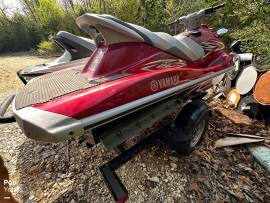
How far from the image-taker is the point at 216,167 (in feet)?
7.07

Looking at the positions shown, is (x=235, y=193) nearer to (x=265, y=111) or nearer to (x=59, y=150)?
(x=265, y=111)

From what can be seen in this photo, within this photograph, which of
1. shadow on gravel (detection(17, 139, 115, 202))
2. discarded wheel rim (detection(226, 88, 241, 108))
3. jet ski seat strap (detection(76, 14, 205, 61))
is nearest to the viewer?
jet ski seat strap (detection(76, 14, 205, 61))

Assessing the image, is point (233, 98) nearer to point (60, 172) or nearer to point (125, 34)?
point (125, 34)

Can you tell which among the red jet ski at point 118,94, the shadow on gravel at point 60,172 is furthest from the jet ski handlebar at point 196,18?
the shadow on gravel at point 60,172

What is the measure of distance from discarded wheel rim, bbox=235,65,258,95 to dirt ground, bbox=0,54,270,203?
135 centimetres

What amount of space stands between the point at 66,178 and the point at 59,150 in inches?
18.1

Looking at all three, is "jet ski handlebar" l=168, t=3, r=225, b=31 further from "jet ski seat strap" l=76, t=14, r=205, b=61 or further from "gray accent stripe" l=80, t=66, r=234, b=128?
"gray accent stripe" l=80, t=66, r=234, b=128

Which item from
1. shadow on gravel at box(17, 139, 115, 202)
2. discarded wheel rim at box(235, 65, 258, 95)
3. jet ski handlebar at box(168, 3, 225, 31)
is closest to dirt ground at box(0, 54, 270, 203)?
shadow on gravel at box(17, 139, 115, 202)

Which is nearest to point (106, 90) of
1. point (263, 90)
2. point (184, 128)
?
point (184, 128)

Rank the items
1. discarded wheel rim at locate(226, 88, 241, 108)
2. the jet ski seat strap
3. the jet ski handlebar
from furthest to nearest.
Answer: discarded wheel rim at locate(226, 88, 241, 108), the jet ski handlebar, the jet ski seat strap

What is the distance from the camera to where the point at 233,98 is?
→ 3.58 metres

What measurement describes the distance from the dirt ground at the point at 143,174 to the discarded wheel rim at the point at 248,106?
0.83m

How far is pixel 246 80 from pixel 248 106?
0.61 metres

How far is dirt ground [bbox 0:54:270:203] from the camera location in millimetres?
1847
